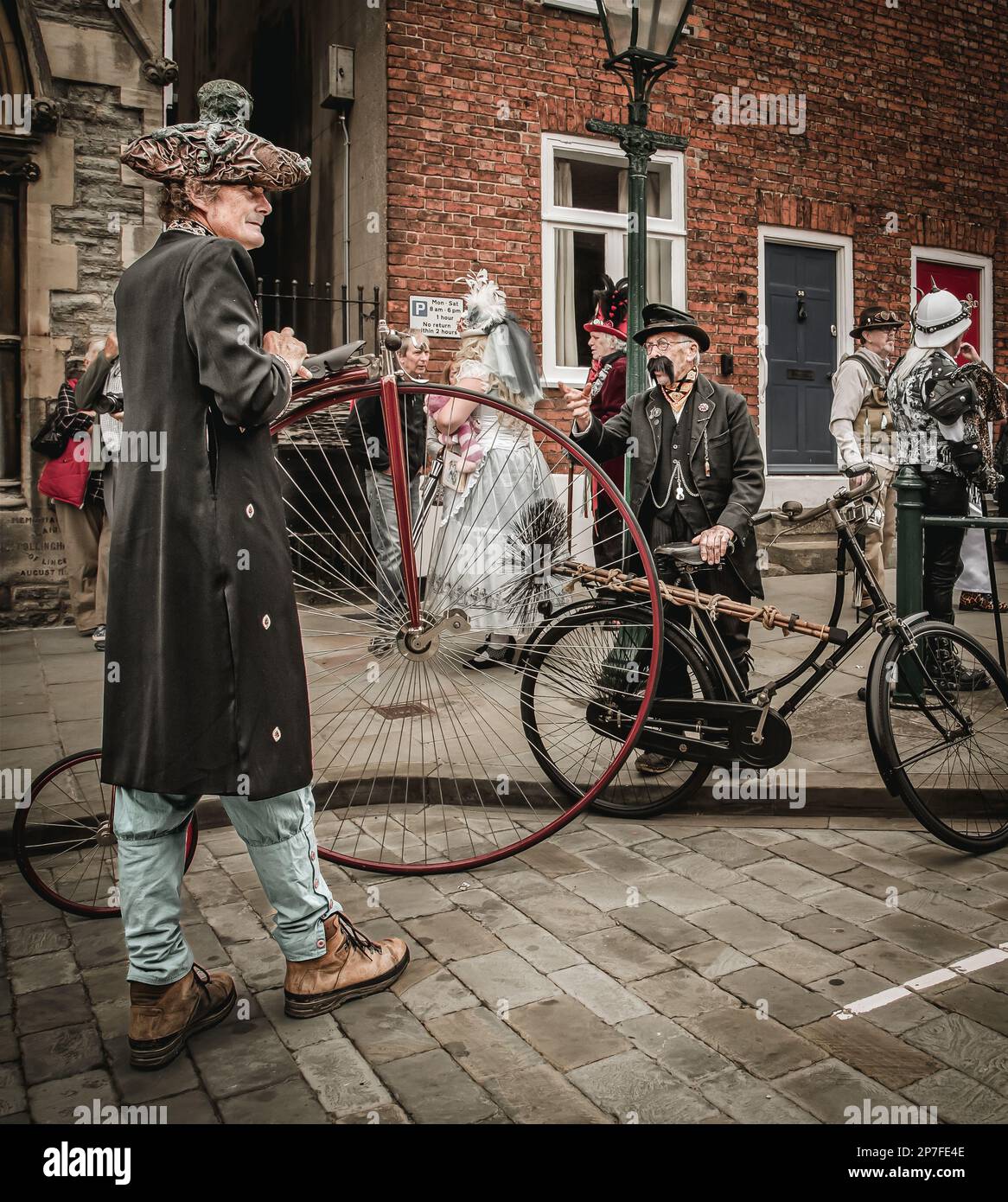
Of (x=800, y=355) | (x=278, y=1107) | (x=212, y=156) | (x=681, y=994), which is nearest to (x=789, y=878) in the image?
(x=681, y=994)

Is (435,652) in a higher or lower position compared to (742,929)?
higher

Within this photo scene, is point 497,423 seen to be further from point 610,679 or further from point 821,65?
point 821,65

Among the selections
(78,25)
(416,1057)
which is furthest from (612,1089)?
(78,25)

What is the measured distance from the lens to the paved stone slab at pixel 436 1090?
2.37 meters

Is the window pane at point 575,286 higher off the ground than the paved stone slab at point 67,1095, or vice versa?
the window pane at point 575,286

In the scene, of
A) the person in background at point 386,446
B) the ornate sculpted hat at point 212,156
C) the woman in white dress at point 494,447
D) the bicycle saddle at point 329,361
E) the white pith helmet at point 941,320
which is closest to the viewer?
the ornate sculpted hat at point 212,156

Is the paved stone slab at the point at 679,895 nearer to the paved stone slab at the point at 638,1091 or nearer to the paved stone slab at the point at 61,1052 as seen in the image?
the paved stone slab at the point at 638,1091

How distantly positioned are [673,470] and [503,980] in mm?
2347

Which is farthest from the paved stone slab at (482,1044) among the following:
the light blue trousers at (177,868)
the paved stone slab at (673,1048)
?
the light blue trousers at (177,868)

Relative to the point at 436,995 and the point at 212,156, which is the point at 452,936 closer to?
the point at 436,995

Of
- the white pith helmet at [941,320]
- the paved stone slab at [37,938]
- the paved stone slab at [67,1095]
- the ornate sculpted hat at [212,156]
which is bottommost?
the paved stone slab at [67,1095]

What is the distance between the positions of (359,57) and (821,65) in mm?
4798

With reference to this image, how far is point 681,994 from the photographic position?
2908mm

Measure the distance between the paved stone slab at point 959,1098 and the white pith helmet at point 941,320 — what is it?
4.39 metres
